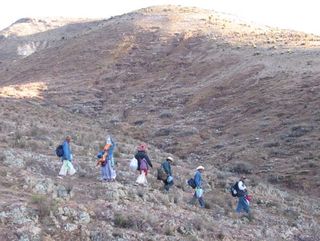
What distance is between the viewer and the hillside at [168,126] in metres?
13.5

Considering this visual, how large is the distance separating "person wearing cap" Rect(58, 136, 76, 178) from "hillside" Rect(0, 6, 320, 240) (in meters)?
0.39

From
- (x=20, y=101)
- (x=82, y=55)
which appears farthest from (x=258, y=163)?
Answer: (x=82, y=55)

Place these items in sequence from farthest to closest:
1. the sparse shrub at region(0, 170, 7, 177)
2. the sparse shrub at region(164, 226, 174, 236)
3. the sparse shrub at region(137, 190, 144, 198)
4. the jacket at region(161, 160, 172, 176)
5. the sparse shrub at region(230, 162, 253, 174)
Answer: the sparse shrub at region(230, 162, 253, 174) → the jacket at region(161, 160, 172, 176) → the sparse shrub at region(137, 190, 144, 198) → the sparse shrub at region(0, 170, 7, 177) → the sparse shrub at region(164, 226, 174, 236)

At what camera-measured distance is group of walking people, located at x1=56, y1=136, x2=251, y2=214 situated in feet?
54.0

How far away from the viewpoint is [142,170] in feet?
56.4

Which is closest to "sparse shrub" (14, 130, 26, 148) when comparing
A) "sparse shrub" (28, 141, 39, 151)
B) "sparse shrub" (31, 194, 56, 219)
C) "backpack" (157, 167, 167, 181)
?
"sparse shrub" (28, 141, 39, 151)

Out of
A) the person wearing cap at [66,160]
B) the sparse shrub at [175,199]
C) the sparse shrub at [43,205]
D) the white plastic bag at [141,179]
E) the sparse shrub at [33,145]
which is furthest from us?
the sparse shrub at [33,145]

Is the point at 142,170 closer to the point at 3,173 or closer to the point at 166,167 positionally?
→ the point at 166,167

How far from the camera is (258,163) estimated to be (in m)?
25.4

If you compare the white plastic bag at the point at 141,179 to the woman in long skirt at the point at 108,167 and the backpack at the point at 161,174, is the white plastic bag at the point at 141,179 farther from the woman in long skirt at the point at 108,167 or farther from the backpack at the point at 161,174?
the woman in long skirt at the point at 108,167

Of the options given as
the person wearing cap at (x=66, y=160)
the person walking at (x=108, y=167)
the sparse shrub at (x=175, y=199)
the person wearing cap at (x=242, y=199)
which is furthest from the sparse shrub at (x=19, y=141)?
the person wearing cap at (x=242, y=199)

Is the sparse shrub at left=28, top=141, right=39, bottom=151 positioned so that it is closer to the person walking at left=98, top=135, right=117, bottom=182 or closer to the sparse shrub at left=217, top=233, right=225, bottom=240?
the person walking at left=98, top=135, right=117, bottom=182

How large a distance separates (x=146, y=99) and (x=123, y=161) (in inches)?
844

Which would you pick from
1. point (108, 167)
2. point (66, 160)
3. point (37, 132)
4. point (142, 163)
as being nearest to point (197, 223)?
point (142, 163)
